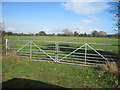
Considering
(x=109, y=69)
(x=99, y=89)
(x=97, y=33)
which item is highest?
(x=97, y=33)

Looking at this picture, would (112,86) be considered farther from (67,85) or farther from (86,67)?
(86,67)

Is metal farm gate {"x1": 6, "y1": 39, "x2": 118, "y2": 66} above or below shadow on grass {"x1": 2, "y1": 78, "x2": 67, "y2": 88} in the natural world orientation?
above

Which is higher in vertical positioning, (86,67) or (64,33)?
(64,33)

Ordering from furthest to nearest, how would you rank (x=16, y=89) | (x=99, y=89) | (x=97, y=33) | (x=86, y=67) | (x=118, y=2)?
(x=97, y=33) → (x=86, y=67) → (x=118, y=2) → (x=99, y=89) → (x=16, y=89)

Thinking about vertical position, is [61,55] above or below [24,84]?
above

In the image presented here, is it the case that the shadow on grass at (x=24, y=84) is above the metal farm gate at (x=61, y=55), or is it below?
below

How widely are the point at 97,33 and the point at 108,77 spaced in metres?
19.4

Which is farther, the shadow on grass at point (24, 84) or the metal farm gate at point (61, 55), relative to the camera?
the metal farm gate at point (61, 55)

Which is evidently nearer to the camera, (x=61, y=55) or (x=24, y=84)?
(x=24, y=84)

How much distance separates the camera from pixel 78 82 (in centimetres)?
478

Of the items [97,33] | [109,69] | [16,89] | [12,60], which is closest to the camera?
[16,89]

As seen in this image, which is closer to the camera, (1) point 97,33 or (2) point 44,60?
(2) point 44,60

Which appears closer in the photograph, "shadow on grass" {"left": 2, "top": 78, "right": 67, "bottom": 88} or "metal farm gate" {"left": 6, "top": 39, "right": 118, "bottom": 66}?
"shadow on grass" {"left": 2, "top": 78, "right": 67, "bottom": 88}

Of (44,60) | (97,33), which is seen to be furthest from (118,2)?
(97,33)
